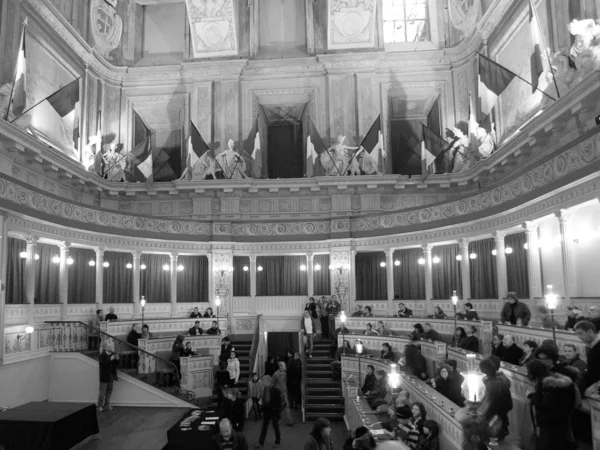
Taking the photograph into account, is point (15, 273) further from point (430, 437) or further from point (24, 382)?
point (430, 437)

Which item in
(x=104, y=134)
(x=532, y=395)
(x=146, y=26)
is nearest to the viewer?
(x=532, y=395)

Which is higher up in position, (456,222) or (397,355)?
(456,222)

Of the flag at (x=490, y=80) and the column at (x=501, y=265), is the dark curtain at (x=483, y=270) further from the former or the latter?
the flag at (x=490, y=80)

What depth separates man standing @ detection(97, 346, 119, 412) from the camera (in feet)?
48.4

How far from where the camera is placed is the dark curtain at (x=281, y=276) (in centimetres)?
2391

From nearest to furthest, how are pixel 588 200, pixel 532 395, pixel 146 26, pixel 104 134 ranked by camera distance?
pixel 532 395, pixel 588 200, pixel 104 134, pixel 146 26

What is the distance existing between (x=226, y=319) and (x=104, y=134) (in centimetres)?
1047

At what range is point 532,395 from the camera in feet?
18.9

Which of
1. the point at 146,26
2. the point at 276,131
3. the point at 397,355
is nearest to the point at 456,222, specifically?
the point at 397,355

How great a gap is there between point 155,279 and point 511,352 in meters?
15.8

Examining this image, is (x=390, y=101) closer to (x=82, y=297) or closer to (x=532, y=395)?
(x=82, y=297)

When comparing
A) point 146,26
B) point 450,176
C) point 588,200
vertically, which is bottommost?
point 588,200

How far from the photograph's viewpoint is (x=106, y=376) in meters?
14.8

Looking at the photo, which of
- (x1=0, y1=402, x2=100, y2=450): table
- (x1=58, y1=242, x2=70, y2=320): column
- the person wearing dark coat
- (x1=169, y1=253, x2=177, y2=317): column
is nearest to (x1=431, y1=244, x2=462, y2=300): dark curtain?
(x1=169, y1=253, x2=177, y2=317): column
